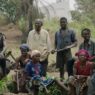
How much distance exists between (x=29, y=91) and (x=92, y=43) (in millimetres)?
1752

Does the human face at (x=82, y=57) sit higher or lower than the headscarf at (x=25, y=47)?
lower

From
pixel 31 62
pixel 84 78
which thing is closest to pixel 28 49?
pixel 31 62

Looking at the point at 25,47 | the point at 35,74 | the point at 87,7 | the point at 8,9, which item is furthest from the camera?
the point at 87,7

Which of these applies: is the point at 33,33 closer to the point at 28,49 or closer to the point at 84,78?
the point at 28,49

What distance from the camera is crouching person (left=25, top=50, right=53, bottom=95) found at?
7910mm

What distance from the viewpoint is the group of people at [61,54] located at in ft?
25.8

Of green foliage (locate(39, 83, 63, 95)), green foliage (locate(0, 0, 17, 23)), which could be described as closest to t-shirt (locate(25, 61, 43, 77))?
green foliage (locate(39, 83, 63, 95))

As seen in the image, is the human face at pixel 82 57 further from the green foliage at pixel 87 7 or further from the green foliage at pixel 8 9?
the green foliage at pixel 87 7

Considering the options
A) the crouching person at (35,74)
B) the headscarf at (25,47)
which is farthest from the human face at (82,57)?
the headscarf at (25,47)

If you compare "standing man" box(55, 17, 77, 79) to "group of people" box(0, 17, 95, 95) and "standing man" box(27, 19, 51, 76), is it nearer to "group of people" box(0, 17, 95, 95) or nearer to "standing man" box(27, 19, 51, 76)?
"group of people" box(0, 17, 95, 95)

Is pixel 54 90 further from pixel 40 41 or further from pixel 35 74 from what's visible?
pixel 40 41

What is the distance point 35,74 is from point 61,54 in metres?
1.52

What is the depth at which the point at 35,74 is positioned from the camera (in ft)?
26.9

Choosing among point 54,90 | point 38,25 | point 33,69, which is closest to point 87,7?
point 38,25
